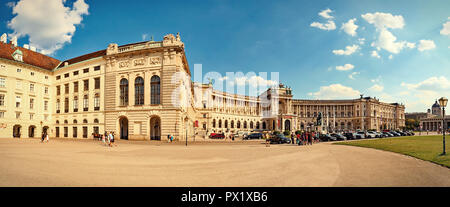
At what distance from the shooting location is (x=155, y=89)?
3831 cm

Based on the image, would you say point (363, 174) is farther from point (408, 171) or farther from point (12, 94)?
point (12, 94)

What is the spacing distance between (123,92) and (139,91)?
393 cm

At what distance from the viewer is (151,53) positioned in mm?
38719

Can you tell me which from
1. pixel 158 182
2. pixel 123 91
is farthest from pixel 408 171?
pixel 123 91

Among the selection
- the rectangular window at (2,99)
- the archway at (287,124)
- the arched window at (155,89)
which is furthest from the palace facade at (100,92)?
the archway at (287,124)

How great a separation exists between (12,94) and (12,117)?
16.0ft

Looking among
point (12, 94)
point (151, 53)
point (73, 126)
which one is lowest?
point (73, 126)

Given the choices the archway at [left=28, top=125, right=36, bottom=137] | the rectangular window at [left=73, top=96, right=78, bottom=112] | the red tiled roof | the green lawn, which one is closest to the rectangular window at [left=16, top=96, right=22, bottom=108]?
the archway at [left=28, top=125, right=36, bottom=137]

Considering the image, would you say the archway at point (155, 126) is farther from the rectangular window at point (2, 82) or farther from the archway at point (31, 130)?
the rectangular window at point (2, 82)

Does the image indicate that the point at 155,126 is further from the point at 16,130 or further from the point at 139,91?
the point at 16,130

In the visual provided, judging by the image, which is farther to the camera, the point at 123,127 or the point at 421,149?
the point at 123,127

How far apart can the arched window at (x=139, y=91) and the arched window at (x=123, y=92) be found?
226cm

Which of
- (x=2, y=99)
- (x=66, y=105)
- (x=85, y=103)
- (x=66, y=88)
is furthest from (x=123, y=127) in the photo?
(x=2, y=99)

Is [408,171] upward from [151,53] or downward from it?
downward
